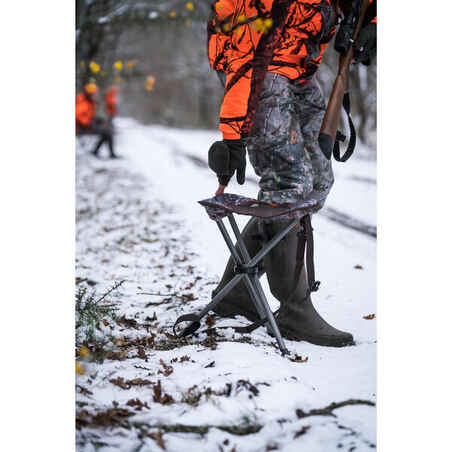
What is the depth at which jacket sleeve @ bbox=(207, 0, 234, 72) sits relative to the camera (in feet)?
5.61

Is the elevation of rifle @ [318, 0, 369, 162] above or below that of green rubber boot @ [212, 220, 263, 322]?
above

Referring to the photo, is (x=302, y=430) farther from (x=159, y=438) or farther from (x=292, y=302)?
(x=292, y=302)

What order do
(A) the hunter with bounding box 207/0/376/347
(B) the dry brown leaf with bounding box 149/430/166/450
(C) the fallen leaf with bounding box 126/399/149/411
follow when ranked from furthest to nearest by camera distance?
1. (A) the hunter with bounding box 207/0/376/347
2. (C) the fallen leaf with bounding box 126/399/149/411
3. (B) the dry brown leaf with bounding box 149/430/166/450

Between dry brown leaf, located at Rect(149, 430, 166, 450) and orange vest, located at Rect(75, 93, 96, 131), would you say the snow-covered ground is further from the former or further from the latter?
orange vest, located at Rect(75, 93, 96, 131)

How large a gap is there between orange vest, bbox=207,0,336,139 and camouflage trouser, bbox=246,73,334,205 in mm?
43

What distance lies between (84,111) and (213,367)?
24.9 feet

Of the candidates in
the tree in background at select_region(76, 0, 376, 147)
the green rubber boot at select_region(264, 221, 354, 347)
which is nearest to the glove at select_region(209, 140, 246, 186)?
the green rubber boot at select_region(264, 221, 354, 347)

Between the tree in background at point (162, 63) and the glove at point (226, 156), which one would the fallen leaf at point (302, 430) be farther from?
the tree in background at point (162, 63)

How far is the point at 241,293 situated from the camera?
2162 mm

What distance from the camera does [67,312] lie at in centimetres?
157

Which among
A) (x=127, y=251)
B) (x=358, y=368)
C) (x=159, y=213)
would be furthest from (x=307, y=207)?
(x=159, y=213)

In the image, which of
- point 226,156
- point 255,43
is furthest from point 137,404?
point 255,43

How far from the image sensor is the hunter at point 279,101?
5.53 feet
